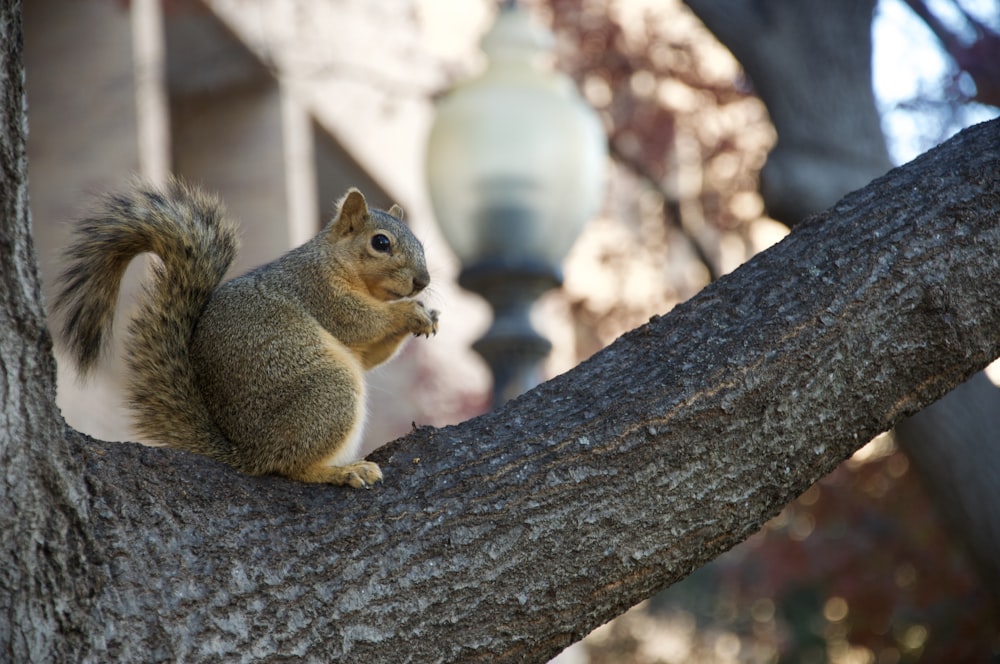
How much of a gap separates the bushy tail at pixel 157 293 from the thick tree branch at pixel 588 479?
45cm

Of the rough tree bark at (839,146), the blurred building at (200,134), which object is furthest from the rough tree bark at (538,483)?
the rough tree bark at (839,146)

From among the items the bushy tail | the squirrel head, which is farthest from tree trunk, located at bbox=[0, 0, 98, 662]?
the squirrel head

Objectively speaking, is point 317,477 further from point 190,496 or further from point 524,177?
point 524,177

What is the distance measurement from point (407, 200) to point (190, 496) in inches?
377

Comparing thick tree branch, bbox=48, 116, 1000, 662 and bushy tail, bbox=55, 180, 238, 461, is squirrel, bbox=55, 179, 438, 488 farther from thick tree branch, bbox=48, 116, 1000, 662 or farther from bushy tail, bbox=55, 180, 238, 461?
thick tree branch, bbox=48, 116, 1000, 662

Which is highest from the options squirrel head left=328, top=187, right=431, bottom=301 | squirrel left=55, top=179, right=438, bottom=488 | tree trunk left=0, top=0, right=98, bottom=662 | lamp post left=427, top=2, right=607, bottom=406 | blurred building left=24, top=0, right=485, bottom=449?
blurred building left=24, top=0, right=485, bottom=449

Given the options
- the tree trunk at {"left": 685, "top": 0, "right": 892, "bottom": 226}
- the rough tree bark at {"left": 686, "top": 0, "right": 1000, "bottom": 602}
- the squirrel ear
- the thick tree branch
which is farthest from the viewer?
the tree trunk at {"left": 685, "top": 0, "right": 892, "bottom": 226}

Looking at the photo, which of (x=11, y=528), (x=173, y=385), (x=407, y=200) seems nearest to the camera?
(x=11, y=528)

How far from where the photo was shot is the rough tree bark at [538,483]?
210 centimetres

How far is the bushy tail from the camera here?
278 cm

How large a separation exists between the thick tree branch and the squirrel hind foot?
1.4 inches

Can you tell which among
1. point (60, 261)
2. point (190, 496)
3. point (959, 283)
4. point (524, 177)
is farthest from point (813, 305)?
point (524, 177)

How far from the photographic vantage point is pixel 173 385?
112 inches

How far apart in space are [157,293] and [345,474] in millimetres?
741
